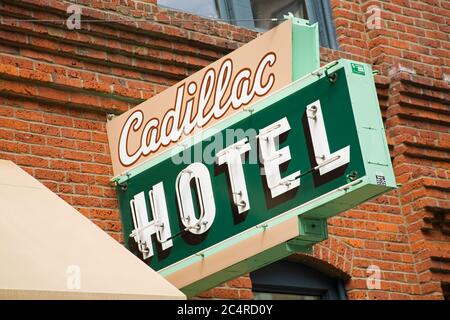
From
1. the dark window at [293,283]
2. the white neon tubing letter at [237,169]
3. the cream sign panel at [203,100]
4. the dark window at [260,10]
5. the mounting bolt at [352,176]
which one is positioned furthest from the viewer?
the dark window at [260,10]

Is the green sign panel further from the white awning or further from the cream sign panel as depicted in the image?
the white awning

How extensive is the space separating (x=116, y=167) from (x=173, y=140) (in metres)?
0.62

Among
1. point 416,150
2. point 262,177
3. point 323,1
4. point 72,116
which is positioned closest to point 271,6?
point 323,1

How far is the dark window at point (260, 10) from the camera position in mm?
9367

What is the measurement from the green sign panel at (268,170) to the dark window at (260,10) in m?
1.75

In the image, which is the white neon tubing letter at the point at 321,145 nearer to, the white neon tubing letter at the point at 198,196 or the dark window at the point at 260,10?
the white neon tubing letter at the point at 198,196

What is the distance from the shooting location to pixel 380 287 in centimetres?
922

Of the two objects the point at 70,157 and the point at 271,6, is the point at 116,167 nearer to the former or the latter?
the point at 70,157

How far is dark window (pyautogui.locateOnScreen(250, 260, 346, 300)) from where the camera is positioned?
8914mm

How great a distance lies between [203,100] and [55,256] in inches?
63.4

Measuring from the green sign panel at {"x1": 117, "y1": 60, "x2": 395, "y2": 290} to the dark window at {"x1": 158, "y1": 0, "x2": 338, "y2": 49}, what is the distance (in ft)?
5.73

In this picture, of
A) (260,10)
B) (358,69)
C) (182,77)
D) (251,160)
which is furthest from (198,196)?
(260,10)

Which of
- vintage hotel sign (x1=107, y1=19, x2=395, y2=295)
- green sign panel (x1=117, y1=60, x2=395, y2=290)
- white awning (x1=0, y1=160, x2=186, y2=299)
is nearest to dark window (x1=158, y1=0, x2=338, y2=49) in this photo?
vintage hotel sign (x1=107, y1=19, x2=395, y2=295)

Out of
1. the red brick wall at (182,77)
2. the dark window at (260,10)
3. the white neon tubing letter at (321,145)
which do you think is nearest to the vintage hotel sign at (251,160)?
the white neon tubing letter at (321,145)
